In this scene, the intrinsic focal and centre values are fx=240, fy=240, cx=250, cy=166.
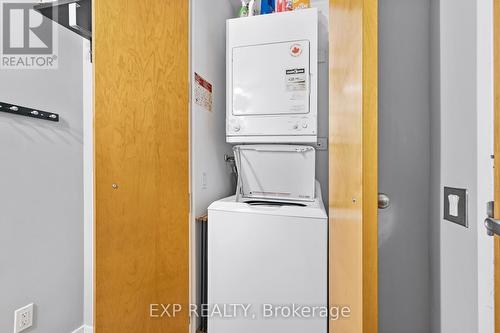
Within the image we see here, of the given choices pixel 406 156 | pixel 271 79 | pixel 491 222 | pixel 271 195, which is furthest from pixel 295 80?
pixel 491 222

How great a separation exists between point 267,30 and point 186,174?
1.07 meters

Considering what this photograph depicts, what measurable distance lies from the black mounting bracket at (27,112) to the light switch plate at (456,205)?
1753mm

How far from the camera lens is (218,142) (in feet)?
5.70

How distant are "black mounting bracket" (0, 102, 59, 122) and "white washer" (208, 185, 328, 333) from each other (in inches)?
39.9

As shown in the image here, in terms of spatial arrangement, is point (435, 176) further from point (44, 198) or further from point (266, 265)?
point (44, 198)

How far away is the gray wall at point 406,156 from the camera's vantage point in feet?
2.21

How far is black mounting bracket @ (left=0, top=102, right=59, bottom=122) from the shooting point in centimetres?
112

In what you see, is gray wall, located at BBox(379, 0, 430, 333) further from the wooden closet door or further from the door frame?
the wooden closet door

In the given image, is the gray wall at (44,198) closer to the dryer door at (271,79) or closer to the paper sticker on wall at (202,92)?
the paper sticker on wall at (202,92)

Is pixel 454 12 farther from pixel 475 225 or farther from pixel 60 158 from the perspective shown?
pixel 60 158

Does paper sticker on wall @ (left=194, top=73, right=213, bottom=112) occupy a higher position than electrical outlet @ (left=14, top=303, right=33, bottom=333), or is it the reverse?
paper sticker on wall @ (left=194, top=73, right=213, bottom=112)

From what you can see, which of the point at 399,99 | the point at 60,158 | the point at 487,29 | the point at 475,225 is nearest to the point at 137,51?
the point at 60,158

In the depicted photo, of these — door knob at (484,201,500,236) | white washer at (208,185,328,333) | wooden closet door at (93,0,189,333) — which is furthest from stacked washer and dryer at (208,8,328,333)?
door knob at (484,201,500,236)

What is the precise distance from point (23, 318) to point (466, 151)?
6.41 ft
